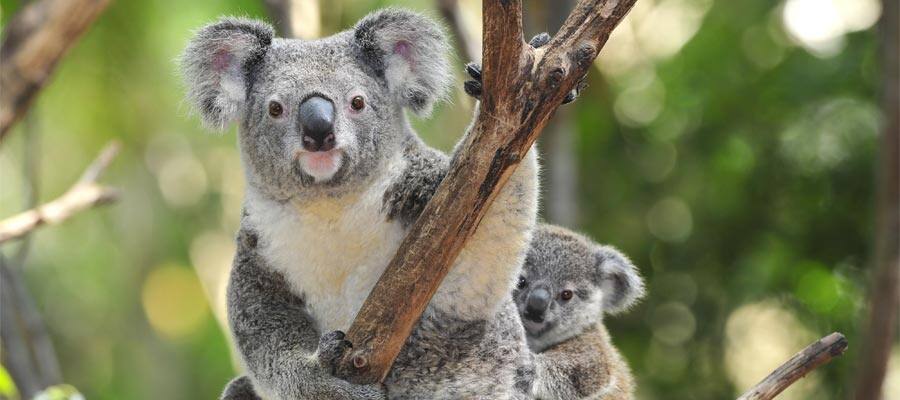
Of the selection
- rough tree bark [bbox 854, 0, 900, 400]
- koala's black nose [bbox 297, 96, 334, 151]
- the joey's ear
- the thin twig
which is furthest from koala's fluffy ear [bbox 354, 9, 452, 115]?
the thin twig

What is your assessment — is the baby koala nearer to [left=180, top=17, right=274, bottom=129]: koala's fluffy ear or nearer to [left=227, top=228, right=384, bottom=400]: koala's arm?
[left=227, top=228, right=384, bottom=400]: koala's arm

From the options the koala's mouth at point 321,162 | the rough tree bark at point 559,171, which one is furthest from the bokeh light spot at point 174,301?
the koala's mouth at point 321,162

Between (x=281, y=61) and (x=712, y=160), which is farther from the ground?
(x=712, y=160)

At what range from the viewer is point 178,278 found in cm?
1303

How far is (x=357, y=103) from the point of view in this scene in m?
3.77

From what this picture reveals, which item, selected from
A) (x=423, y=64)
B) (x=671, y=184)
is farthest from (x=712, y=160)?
(x=423, y=64)

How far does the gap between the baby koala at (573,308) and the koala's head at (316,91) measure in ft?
4.33

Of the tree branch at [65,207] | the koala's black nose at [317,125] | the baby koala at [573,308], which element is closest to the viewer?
the koala's black nose at [317,125]

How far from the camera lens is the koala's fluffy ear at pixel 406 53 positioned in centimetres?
401

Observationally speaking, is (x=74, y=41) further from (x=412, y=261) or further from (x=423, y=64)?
(x=412, y=261)

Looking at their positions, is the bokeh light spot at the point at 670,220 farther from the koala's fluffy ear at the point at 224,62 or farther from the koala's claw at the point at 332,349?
the koala's claw at the point at 332,349

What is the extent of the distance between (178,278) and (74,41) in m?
9.12

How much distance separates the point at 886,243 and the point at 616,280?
1.34 metres

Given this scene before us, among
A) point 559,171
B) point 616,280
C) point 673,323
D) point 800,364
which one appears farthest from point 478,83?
point 673,323
